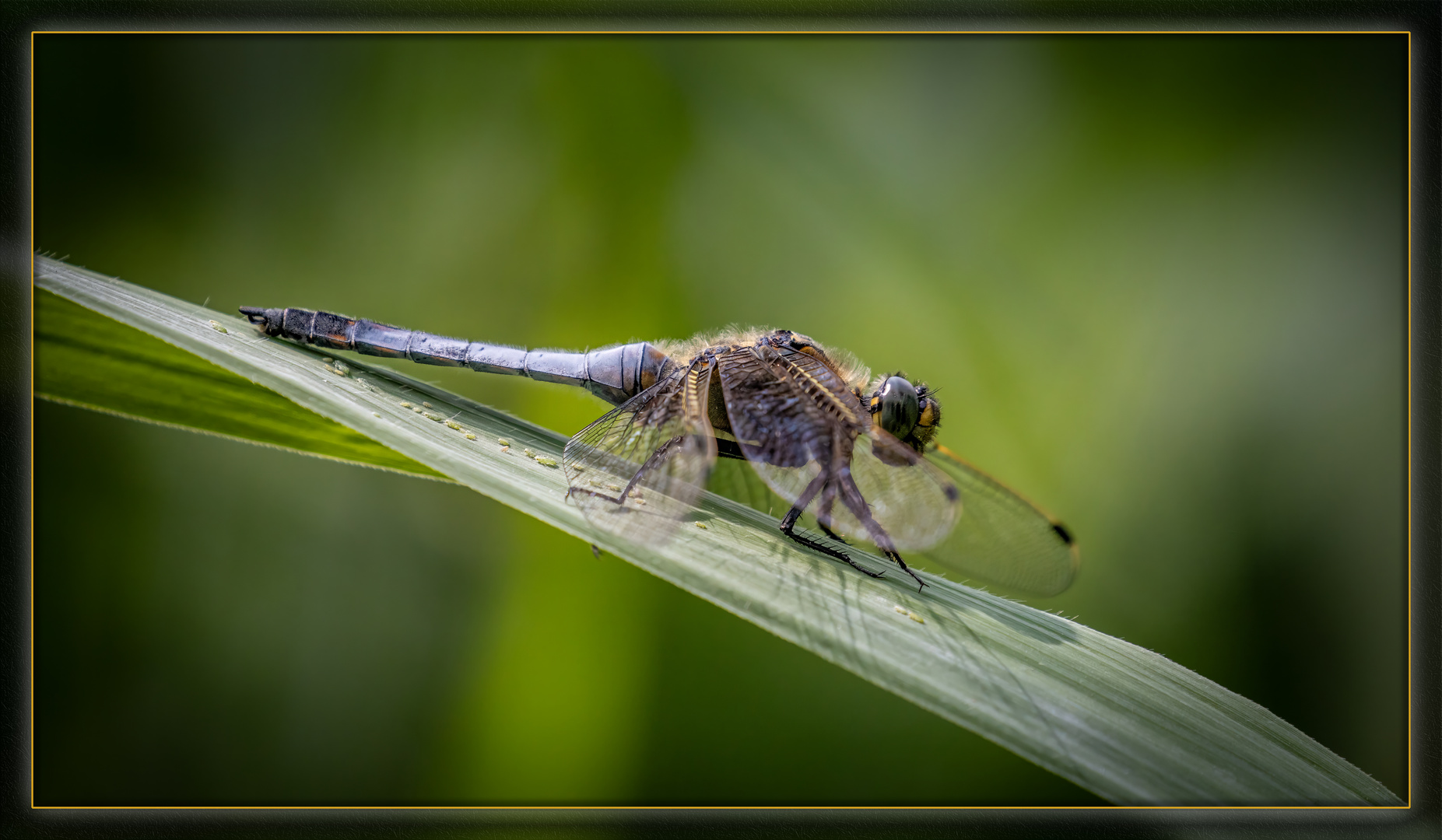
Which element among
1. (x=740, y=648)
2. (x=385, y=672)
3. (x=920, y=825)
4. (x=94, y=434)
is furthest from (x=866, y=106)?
(x=94, y=434)

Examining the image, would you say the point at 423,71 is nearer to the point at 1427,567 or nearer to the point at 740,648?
the point at 740,648


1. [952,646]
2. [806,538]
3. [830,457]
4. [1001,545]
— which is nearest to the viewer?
[952,646]

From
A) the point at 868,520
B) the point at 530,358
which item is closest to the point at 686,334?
the point at 530,358

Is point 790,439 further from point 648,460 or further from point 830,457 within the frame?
point 648,460

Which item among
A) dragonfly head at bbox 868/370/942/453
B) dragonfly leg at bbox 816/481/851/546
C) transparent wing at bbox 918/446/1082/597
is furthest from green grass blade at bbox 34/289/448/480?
transparent wing at bbox 918/446/1082/597

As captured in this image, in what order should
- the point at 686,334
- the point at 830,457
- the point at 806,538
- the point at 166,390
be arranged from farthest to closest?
the point at 686,334 < the point at 830,457 < the point at 806,538 < the point at 166,390

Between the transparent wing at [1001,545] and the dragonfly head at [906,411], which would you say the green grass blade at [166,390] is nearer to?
the dragonfly head at [906,411]

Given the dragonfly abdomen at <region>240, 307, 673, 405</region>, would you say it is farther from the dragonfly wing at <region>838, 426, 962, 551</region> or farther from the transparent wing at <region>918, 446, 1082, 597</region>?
the transparent wing at <region>918, 446, 1082, 597</region>
